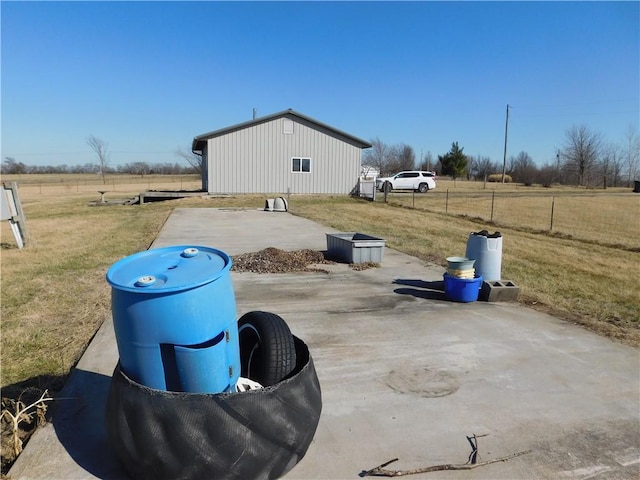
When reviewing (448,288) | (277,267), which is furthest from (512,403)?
(277,267)

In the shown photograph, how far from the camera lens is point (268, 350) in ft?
8.86

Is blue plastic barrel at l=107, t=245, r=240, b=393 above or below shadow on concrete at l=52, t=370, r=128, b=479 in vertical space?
above

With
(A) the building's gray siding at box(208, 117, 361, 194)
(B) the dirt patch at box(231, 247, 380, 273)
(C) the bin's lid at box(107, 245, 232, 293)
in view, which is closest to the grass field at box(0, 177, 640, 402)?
(C) the bin's lid at box(107, 245, 232, 293)

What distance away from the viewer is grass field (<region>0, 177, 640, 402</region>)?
4.54 meters

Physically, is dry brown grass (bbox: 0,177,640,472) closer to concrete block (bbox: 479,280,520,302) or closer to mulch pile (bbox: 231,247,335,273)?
concrete block (bbox: 479,280,520,302)

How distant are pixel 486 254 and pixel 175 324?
5.04 meters

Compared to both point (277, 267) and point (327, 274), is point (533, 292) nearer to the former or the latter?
point (327, 274)

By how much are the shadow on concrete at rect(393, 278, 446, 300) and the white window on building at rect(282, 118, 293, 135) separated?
21300 millimetres

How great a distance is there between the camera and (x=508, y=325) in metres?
5.11

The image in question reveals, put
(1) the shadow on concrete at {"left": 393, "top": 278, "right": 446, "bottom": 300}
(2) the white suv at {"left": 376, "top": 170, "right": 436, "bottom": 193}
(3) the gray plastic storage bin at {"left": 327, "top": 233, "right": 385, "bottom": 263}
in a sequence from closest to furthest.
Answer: (1) the shadow on concrete at {"left": 393, "top": 278, "right": 446, "bottom": 300} < (3) the gray plastic storage bin at {"left": 327, "top": 233, "right": 385, "bottom": 263} < (2) the white suv at {"left": 376, "top": 170, "right": 436, "bottom": 193}

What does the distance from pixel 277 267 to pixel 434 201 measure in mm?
20615

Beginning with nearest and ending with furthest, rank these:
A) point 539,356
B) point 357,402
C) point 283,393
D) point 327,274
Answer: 1. point 283,393
2. point 357,402
3. point 539,356
4. point 327,274

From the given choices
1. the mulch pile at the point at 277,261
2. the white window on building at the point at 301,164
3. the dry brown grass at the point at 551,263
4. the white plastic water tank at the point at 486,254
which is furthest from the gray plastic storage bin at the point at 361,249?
the white window on building at the point at 301,164

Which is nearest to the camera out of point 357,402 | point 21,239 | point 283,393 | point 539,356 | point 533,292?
point 283,393
